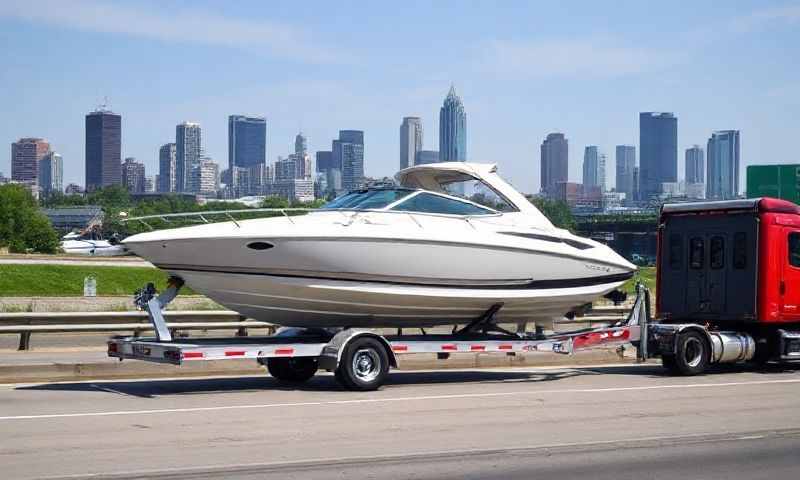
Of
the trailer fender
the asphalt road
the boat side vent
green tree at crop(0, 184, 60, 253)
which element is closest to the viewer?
the asphalt road

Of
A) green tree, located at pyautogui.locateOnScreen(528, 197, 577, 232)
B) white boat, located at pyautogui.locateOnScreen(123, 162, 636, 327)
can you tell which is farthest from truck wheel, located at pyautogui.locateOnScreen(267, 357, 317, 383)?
green tree, located at pyautogui.locateOnScreen(528, 197, 577, 232)

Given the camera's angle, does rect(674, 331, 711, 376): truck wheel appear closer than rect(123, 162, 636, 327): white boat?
No

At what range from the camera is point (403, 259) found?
17688 millimetres

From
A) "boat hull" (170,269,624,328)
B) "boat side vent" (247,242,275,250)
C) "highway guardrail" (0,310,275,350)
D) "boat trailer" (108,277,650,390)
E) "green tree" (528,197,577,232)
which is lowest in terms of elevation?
"highway guardrail" (0,310,275,350)

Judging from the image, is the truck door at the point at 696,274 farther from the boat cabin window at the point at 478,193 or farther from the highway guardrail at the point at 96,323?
the highway guardrail at the point at 96,323

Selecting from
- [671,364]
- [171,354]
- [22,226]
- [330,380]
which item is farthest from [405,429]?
[22,226]

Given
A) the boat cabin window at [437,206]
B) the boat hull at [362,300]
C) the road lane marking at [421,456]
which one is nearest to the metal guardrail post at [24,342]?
the boat hull at [362,300]

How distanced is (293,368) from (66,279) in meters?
40.7

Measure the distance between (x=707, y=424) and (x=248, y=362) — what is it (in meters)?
8.64

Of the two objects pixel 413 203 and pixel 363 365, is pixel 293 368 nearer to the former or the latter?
pixel 363 365

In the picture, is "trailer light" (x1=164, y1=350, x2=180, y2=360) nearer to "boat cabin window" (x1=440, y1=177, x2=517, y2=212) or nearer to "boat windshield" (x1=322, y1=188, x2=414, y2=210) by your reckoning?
"boat windshield" (x1=322, y1=188, x2=414, y2=210)

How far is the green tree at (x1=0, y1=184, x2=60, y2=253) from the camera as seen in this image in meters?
97.2

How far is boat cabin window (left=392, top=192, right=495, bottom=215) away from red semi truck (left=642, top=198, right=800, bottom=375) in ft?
13.1

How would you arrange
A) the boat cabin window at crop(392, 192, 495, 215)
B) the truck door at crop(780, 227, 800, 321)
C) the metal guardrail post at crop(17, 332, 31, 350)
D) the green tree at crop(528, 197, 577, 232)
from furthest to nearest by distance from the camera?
the metal guardrail post at crop(17, 332, 31, 350) < the green tree at crop(528, 197, 577, 232) < the truck door at crop(780, 227, 800, 321) < the boat cabin window at crop(392, 192, 495, 215)
